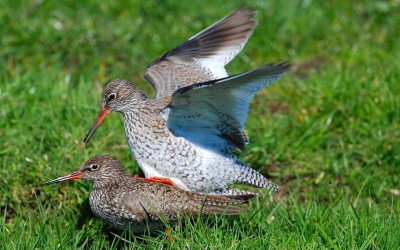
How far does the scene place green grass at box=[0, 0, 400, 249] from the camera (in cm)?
474

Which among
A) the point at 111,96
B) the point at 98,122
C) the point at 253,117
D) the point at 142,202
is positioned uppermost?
the point at 111,96

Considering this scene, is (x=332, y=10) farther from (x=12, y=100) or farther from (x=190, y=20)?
(x=12, y=100)

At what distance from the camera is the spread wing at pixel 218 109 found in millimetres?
4574

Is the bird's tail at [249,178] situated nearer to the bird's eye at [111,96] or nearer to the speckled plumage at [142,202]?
the speckled plumage at [142,202]

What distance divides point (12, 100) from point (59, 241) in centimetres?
223

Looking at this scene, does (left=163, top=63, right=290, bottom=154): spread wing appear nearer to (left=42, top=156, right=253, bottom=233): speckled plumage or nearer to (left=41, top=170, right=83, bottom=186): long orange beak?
(left=42, top=156, right=253, bottom=233): speckled plumage

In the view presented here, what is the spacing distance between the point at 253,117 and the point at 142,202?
2.11 metres

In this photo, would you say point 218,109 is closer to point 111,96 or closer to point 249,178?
point 249,178

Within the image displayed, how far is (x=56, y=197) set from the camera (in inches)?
216

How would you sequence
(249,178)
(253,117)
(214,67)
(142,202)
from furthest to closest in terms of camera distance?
(253,117)
(214,67)
(249,178)
(142,202)

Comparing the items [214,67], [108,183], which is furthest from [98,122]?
[214,67]

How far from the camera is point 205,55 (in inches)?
246

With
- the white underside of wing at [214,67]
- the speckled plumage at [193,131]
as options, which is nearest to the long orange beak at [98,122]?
the speckled plumage at [193,131]

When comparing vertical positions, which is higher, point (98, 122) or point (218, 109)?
point (218, 109)
